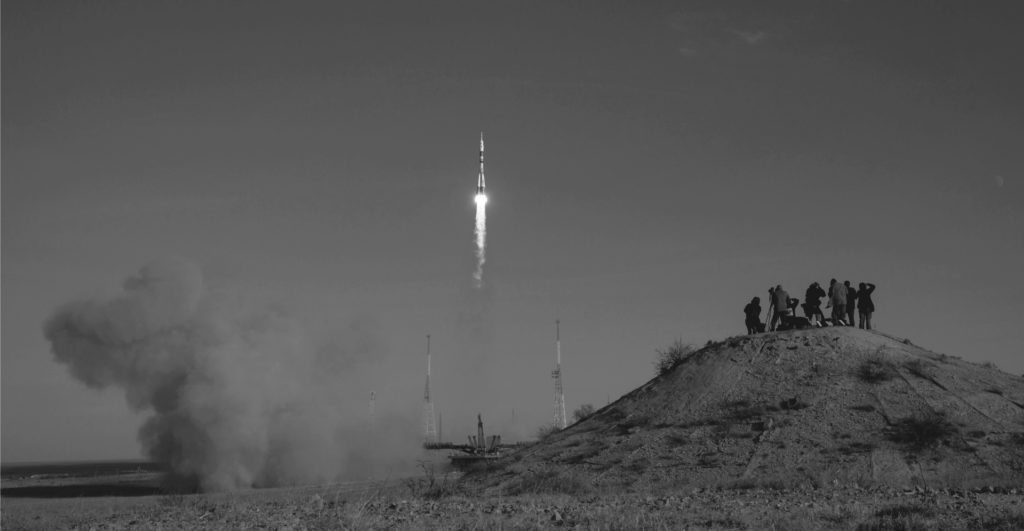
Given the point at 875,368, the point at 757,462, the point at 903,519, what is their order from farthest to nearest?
the point at 875,368 → the point at 757,462 → the point at 903,519

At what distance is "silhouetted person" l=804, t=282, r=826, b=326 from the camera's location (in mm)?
33469

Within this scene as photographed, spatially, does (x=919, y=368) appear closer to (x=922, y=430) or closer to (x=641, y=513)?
(x=922, y=430)

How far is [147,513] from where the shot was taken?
23266 millimetres

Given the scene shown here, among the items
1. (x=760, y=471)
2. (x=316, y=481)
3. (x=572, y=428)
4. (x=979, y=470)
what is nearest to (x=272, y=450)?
(x=316, y=481)

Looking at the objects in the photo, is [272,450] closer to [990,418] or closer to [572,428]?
[572,428]

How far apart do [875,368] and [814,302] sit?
16.3ft

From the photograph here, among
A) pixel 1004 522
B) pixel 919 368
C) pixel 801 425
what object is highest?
pixel 919 368

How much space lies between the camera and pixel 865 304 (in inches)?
1303

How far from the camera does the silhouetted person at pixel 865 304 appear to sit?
32625 mm

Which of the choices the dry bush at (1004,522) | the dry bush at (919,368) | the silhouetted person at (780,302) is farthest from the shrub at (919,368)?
the dry bush at (1004,522)

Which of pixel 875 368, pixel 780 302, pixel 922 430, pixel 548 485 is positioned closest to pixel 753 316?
pixel 780 302

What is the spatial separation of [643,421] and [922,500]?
492 inches

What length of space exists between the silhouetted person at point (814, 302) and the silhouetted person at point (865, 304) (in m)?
1.48

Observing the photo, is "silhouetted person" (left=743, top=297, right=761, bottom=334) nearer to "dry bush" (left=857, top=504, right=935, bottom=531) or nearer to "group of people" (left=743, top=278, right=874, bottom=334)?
"group of people" (left=743, top=278, right=874, bottom=334)
